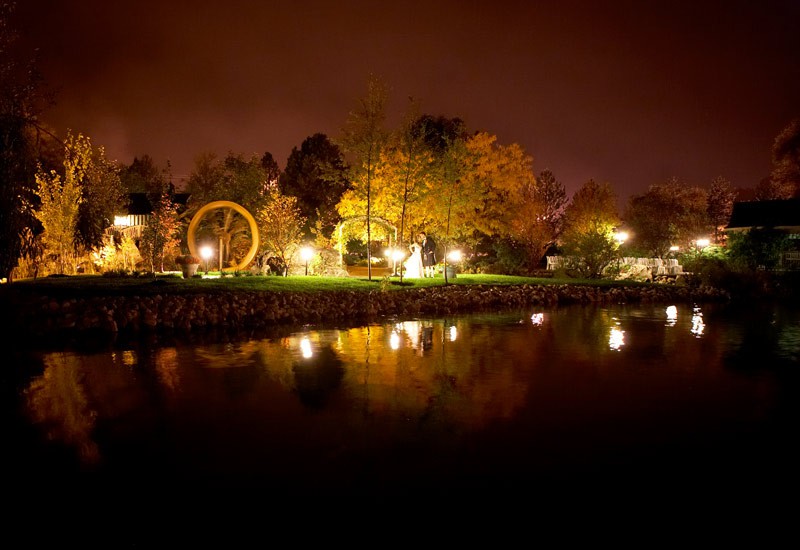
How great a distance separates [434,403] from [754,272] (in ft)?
89.8

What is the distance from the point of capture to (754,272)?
29.0 meters

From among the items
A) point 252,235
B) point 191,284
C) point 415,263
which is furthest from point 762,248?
point 191,284

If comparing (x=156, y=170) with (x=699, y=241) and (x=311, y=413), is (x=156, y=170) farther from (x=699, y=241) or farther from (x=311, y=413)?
(x=311, y=413)

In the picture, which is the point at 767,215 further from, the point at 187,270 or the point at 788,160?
the point at 187,270

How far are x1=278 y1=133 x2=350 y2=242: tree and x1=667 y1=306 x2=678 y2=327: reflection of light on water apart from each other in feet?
105

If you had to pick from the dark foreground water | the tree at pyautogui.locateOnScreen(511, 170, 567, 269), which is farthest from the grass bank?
the tree at pyautogui.locateOnScreen(511, 170, 567, 269)

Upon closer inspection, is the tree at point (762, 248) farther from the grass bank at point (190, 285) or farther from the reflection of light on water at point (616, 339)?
the reflection of light on water at point (616, 339)

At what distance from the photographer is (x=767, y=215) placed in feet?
129

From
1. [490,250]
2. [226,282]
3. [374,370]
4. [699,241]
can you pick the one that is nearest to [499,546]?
[374,370]

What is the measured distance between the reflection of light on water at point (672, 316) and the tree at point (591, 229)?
29.1 feet

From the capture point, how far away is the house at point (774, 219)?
3372 centimetres

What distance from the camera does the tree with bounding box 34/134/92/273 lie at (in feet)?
68.0

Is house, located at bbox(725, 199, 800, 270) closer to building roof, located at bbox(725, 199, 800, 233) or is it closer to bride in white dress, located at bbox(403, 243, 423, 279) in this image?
building roof, located at bbox(725, 199, 800, 233)

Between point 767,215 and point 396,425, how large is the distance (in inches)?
1631
